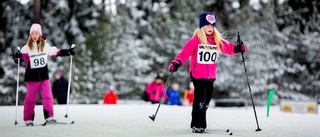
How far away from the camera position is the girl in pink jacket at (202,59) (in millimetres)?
7879

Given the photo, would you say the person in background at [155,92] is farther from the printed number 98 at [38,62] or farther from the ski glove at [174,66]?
the ski glove at [174,66]

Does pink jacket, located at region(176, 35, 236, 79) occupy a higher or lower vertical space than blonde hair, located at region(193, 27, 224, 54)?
lower

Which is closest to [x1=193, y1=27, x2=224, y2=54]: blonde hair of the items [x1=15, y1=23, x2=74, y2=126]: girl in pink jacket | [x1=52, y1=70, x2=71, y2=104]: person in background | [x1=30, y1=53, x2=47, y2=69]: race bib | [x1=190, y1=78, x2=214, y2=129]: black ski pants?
[x1=190, y1=78, x2=214, y2=129]: black ski pants

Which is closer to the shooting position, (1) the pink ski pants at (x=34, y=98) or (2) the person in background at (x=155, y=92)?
(1) the pink ski pants at (x=34, y=98)

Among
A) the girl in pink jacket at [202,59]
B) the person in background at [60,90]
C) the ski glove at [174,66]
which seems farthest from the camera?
the person in background at [60,90]

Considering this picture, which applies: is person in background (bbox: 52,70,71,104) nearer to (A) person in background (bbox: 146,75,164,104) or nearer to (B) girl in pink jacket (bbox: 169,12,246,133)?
(A) person in background (bbox: 146,75,164,104)

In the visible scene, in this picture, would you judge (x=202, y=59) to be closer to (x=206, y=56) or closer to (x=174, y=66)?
(x=206, y=56)

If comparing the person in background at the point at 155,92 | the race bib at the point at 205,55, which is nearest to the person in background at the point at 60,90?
the person in background at the point at 155,92

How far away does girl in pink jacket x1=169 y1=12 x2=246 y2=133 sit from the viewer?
7879 millimetres

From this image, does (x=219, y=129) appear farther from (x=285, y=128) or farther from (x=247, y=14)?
(x=247, y=14)

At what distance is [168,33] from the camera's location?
4344 centimetres

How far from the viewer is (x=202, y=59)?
25.8 feet

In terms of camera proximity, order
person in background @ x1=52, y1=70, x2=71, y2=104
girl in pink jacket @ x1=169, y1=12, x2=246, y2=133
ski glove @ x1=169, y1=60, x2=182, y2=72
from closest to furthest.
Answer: ski glove @ x1=169, y1=60, x2=182, y2=72
girl in pink jacket @ x1=169, y1=12, x2=246, y2=133
person in background @ x1=52, y1=70, x2=71, y2=104

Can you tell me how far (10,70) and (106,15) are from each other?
8.51m
